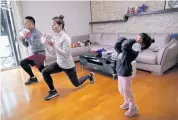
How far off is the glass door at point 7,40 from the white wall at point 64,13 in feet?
1.43

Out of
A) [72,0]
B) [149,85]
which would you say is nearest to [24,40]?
[149,85]

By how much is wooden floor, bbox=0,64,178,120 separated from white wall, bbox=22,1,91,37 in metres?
2.08

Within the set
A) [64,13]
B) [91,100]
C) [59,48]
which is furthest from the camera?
[64,13]

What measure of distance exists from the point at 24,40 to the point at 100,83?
1.62 m

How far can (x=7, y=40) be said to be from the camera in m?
3.89

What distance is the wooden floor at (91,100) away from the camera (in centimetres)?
171

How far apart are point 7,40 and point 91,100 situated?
10.5 feet

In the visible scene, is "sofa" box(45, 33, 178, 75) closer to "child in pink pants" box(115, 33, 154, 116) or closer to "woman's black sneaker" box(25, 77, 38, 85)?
"woman's black sneaker" box(25, 77, 38, 85)

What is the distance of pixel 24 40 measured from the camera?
2520 mm

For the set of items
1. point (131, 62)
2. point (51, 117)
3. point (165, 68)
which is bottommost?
point (51, 117)

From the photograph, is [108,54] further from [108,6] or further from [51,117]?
[108,6]

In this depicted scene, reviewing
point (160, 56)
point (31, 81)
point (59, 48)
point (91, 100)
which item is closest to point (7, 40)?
point (31, 81)

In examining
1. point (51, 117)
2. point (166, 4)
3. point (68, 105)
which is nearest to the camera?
point (51, 117)

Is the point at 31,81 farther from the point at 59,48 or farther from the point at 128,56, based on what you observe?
the point at 128,56
